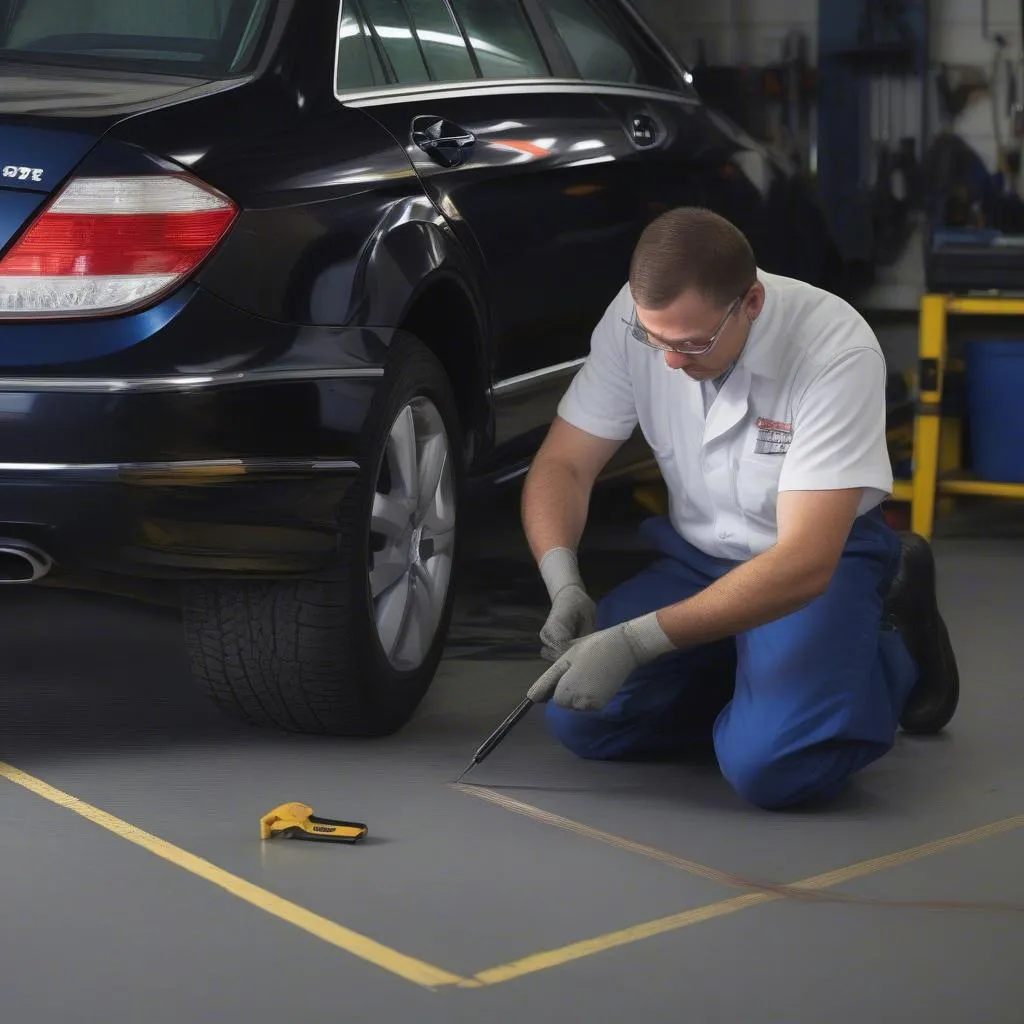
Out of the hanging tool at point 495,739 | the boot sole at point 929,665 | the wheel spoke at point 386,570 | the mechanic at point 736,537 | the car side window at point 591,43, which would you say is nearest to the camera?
the mechanic at point 736,537

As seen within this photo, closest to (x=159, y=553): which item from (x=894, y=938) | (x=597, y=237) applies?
(x=894, y=938)

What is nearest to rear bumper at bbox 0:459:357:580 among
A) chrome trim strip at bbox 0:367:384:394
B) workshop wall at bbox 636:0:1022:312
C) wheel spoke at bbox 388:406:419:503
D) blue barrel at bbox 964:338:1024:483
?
chrome trim strip at bbox 0:367:384:394

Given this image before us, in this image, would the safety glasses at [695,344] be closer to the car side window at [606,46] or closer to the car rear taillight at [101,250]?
the car rear taillight at [101,250]

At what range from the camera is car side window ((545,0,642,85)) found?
416cm

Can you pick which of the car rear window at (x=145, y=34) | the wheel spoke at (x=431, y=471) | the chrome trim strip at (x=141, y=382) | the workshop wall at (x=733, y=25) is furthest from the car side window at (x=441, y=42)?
the workshop wall at (x=733, y=25)

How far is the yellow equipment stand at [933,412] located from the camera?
5379 mm

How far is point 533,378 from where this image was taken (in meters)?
3.78

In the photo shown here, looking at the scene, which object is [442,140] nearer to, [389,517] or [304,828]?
[389,517]

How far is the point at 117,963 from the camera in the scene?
236 cm

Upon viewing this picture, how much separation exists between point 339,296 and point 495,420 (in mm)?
719

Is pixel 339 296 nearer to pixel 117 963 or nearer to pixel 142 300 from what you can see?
pixel 142 300

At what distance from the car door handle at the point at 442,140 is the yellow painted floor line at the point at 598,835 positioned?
114 cm

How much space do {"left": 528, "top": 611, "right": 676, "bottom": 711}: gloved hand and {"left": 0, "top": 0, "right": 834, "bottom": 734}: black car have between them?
405 mm

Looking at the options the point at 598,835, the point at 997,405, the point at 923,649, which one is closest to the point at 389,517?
the point at 598,835
